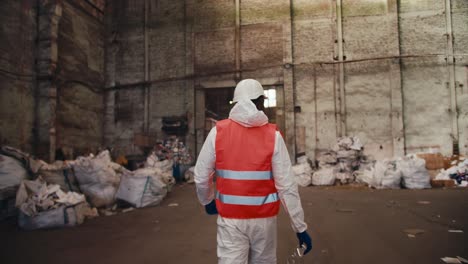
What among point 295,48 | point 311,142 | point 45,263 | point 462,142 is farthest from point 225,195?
point 462,142

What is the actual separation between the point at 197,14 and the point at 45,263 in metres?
8.11

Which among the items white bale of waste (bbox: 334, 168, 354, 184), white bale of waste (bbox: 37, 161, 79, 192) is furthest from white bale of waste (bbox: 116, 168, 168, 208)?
white bale of waste (bbox: 334, 168, 354, 184)

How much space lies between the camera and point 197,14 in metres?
9.15

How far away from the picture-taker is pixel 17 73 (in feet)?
22.0

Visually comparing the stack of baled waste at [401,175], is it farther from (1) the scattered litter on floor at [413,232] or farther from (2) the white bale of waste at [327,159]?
(1) the scattered litter on floor at [413,232]

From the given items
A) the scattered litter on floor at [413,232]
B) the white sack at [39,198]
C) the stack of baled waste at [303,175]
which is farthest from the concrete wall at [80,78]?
the scattered litter on floor at [413,232]

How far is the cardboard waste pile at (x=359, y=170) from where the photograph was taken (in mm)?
6199

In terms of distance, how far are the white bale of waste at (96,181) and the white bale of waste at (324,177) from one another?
176 inches

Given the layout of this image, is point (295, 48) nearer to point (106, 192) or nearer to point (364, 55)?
point (364, 55)

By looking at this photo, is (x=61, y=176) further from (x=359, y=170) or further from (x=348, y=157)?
(x=359, y=170)

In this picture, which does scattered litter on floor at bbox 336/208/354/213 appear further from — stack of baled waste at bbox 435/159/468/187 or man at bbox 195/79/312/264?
stack of baled waste at bbox 435/159/468/187

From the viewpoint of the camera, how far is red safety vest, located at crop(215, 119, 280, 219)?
1.52 meters

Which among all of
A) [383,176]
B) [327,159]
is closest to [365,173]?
[383,176]

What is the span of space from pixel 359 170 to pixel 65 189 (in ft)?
20.2
